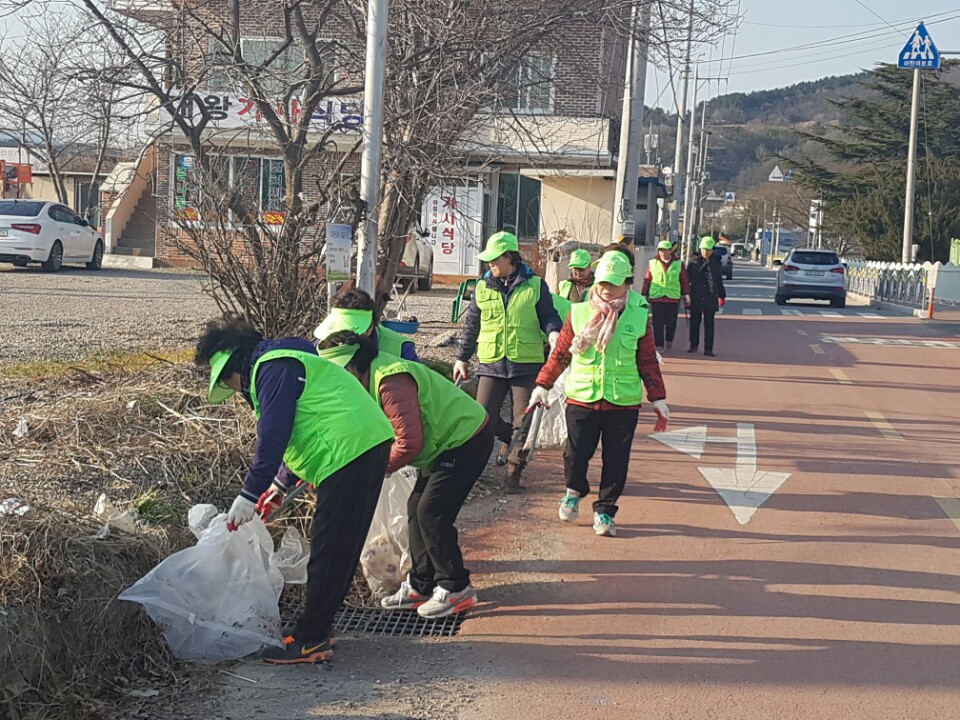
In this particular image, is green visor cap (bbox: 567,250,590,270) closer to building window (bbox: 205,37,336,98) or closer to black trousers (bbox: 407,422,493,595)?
building window (bbox: 205,37,336,98)

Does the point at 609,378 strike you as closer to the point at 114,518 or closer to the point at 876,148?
the point at 114,518

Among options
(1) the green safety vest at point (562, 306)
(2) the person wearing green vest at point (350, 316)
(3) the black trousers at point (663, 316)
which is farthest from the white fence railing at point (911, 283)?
(2) the person wearing green vest at point (350, 316)

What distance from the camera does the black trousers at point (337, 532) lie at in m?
4.81

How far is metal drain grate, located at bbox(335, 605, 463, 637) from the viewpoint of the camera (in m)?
5.45

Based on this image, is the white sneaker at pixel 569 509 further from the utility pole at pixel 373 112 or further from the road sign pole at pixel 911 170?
the road sign pole at pixel 911 170

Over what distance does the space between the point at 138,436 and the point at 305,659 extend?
288cm

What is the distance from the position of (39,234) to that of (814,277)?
19671mm

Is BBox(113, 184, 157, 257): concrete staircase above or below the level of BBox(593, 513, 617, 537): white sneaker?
above

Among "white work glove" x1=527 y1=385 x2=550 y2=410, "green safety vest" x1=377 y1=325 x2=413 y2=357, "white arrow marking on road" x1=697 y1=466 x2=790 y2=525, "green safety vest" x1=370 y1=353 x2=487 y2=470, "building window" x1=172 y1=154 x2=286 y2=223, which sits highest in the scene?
"building window" x1=172 y1=154 x2=286 y2=223

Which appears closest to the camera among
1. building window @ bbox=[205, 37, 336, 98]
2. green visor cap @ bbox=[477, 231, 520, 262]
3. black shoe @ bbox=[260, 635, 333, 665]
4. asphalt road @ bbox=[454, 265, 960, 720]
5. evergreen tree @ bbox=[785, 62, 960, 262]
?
asphalt road @ bbox=[454, 265, 960, 720]

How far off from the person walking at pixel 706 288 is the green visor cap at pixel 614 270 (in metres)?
10.2

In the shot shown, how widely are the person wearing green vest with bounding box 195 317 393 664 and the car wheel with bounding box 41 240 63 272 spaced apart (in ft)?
66.6

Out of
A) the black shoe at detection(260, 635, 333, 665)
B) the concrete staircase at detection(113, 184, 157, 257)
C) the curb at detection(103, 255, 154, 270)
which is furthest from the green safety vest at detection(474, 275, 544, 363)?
the concrete staircase at detection(113, 184, 157, 257)

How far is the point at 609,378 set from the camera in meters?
6.84
